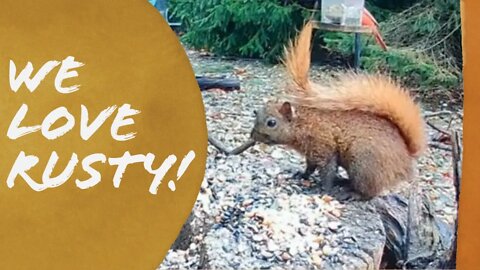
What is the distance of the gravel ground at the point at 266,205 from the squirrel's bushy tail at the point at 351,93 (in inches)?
1.1

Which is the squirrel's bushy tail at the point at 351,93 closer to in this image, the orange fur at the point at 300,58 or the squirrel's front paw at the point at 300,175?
the orange fur at the point at 300,58

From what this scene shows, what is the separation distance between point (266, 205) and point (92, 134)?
334 mm

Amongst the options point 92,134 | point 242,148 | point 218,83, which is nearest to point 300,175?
point 242,148

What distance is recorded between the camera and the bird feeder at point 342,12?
3.88 feet

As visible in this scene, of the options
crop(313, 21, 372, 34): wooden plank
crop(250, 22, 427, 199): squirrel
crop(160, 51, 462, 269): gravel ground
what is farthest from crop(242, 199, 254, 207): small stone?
crop(313, 21, 372, 34): wooden plank

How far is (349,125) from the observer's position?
1196 millimetres

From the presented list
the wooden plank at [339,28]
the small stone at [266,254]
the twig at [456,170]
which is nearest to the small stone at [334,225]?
the small stone at [266,254]

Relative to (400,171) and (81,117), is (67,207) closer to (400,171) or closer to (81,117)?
(81,117)

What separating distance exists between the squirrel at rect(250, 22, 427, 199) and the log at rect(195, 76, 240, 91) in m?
0.07

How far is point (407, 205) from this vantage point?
120cm

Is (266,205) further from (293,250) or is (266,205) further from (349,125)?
(349,125)

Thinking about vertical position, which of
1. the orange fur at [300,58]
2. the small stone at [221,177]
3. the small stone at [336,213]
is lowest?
the small stone at [336,213]

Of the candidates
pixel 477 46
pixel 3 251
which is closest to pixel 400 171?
pixel 477 46

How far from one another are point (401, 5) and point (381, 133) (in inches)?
9.4
